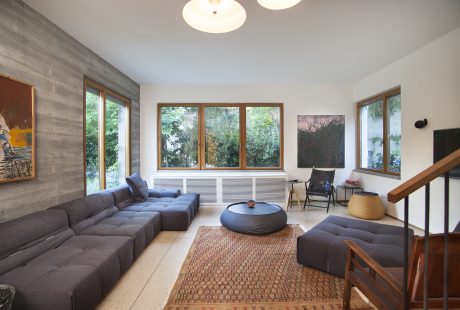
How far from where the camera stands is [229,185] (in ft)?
16.5

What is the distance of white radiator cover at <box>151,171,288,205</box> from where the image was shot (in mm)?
5016

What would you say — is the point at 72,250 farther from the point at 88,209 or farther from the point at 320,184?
the point at 320,184

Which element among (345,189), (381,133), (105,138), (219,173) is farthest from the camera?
(345,189)

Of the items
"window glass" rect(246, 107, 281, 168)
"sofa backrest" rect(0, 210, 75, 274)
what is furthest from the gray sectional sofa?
"window glass" rect(246, 107, 281, 168)

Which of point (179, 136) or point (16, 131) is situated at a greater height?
point (179, 136)

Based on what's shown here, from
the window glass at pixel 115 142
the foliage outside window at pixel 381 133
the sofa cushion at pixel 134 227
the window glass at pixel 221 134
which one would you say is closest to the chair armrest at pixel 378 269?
the sofa cushion at pixel 134 227

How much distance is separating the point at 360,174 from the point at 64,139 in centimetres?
554

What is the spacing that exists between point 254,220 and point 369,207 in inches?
89.8

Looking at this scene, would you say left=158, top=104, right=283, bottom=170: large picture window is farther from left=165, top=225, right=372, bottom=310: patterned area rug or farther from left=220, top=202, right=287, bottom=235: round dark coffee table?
left=165, top=225, right=372, bottom=310: patterned area rug

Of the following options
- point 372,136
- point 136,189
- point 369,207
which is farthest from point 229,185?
point 372,136

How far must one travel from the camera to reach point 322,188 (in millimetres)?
5039

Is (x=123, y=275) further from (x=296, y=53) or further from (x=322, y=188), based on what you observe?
(x=322, y=188)

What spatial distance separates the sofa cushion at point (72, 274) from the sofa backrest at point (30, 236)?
0.07 m

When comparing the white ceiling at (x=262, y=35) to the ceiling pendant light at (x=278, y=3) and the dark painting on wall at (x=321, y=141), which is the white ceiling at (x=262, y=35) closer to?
the ceiling pendant light at (x=278, y=3)
